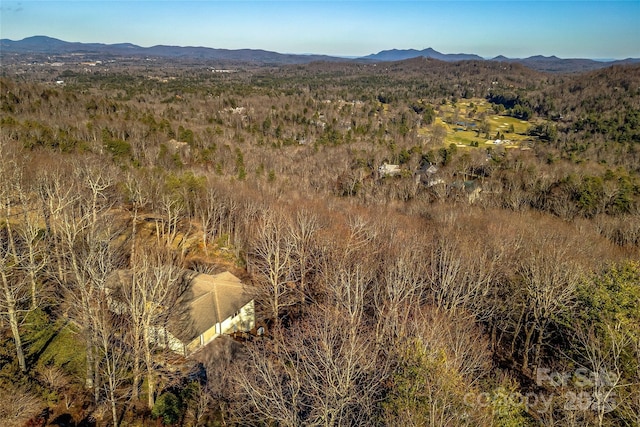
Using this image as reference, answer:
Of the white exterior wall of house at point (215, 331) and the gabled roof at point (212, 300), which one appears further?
the gabled roof at point (212, 300)

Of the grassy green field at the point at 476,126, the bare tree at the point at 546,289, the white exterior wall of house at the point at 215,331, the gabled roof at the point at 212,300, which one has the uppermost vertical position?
the grassy green field at the point at 476,126

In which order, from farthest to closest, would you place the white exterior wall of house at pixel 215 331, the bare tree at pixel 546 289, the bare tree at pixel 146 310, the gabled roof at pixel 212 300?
1. the gabled roof at pixel 212 300
2. the white exterior wall of house at pixel 215 331
3. the bare tree at pixel 546 289
4. the bare tree at pixel 146 310

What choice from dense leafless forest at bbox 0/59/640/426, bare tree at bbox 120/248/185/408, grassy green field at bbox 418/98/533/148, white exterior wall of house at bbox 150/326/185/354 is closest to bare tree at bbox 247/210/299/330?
dense leafless forest at bbox 0/59/640/426

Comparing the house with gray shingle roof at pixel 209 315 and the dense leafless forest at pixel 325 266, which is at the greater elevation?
the dense leafless forest at pixel 325 266

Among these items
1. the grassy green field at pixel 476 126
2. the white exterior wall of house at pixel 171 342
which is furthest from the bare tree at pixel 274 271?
the grassy green field at pixel 476 126

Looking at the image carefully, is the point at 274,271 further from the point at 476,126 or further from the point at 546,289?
the point at 476,126

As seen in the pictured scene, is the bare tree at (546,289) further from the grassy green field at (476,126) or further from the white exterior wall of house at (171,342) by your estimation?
the grassy green field at (476,126)

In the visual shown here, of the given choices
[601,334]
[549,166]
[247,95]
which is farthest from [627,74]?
[601,334]

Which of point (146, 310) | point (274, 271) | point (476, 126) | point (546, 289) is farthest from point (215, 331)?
point (476, 126)

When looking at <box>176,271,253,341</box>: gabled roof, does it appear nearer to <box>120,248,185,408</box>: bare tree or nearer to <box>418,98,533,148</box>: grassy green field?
<box>120,248,185,408</box>: bare tree
